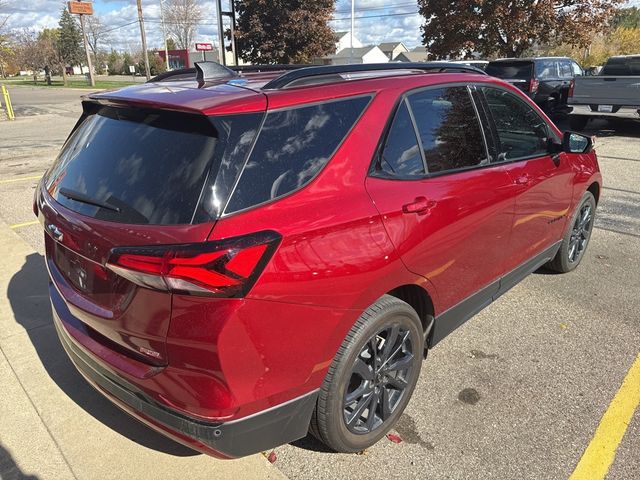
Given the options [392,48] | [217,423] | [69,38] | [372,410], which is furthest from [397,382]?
[392,48]

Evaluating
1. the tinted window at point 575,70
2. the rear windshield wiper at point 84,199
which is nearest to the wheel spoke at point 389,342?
the rear windshield wiper at point 84,199

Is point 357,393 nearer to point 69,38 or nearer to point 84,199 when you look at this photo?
point 84,199

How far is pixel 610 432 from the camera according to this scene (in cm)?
264

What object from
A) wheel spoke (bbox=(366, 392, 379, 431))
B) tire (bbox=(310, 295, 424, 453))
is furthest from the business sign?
wheel spoke (bbox=(366, 392, 379, 431))

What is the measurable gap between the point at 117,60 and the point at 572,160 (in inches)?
3631

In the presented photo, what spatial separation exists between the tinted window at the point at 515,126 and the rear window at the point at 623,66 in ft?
40.1

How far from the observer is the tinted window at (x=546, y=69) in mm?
14320

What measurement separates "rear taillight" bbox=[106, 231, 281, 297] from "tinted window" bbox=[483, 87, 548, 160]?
2.06 meters

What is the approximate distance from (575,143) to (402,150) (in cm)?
207

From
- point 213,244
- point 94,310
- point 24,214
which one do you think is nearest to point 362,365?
point 213,244

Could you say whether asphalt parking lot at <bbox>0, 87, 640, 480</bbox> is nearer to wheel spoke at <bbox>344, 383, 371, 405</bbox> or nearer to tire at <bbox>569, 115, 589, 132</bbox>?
wheel spoke at <bbox>344, 383, 371, 405</bbox>

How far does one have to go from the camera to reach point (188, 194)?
6.16 ft

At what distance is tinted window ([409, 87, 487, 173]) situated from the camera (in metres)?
2.71

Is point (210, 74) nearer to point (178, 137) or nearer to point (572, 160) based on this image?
point (178, 137)
